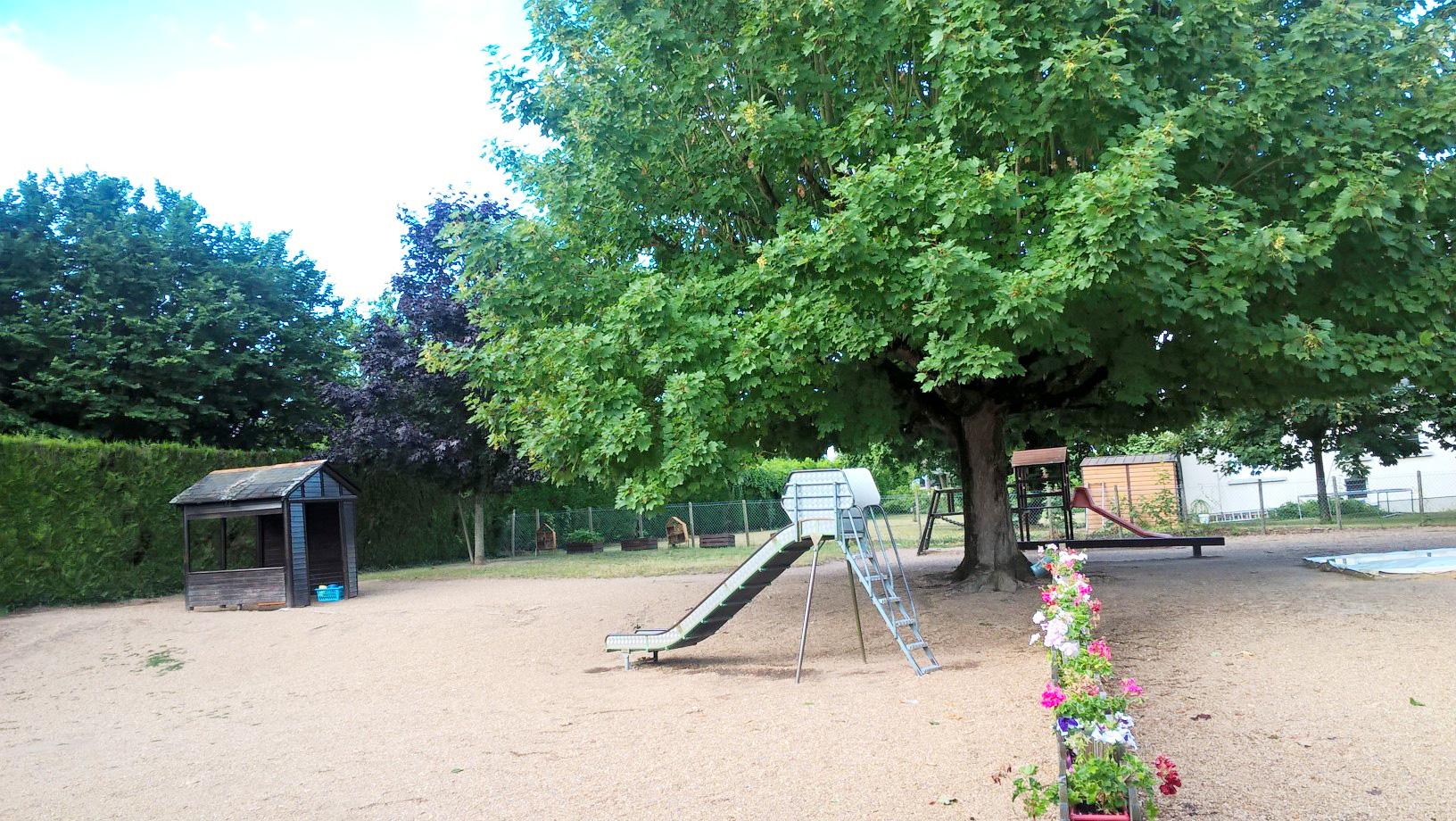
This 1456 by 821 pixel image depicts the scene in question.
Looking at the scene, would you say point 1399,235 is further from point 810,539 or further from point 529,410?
point 529,410

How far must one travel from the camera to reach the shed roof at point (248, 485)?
15.9 m

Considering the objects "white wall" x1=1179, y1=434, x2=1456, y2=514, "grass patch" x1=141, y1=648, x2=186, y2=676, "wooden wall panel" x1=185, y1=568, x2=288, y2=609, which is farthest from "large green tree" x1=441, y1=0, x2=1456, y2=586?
"white wall" x1=1179, y1=434, x2=1456, y2=514

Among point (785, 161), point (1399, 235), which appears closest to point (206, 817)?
point (785, 161)

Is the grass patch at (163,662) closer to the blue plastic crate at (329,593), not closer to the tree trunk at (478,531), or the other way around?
the blue plastic crate at (329,593)

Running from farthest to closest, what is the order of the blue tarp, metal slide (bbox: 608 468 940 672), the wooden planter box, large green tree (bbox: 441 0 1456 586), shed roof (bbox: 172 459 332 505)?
1. shed roof (bbox: 172 459 332 505)
2. the blue tarp
3. metal slide (bbox: 608 468 940 672)
4. large green tree (bbox: 441 0 1456 586)
5. the wooden planter box

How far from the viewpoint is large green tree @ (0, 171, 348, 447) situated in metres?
21.0

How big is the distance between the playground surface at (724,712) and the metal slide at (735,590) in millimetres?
295

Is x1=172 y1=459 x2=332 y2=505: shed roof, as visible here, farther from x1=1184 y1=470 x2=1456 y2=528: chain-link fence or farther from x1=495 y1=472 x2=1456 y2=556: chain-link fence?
x1=1184 y1=470 x2=1456 y2=528: chain-link fence

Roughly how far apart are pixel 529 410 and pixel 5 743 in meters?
5.19

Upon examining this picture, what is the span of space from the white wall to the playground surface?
68.1 ft

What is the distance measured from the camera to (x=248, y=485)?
16297mm

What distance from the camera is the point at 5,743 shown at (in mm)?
7195

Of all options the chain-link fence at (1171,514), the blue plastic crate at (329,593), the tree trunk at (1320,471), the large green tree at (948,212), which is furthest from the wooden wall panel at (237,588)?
the tree trunk at (1320,471)

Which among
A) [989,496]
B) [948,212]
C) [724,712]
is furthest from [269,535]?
[948,212]
